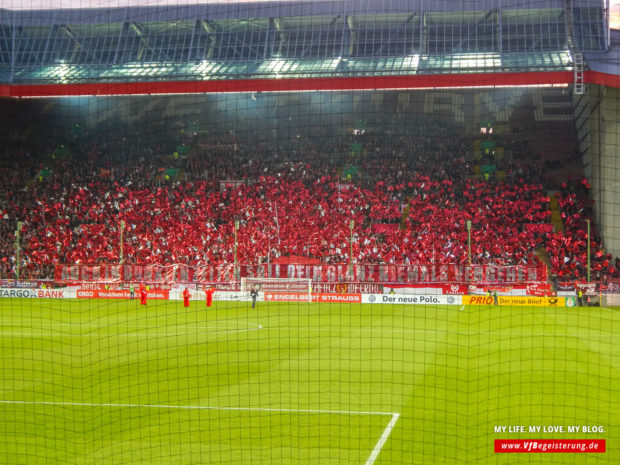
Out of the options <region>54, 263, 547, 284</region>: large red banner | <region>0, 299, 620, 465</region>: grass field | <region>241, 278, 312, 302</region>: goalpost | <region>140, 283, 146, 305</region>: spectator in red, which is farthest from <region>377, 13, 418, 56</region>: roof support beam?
<region>0, 299, 620, 465</region>: grass field

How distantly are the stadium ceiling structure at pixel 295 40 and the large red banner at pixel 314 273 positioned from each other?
9334 mm

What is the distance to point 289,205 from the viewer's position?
40.2 metres

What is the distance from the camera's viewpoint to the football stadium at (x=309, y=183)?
24.9 meters

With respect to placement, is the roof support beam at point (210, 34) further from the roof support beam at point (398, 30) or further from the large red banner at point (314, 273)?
the large red banner at point (314, 273)

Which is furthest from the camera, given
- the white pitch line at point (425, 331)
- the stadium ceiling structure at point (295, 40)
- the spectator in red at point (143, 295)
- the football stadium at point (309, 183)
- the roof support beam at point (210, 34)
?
the roof support beam at point (210, 34)

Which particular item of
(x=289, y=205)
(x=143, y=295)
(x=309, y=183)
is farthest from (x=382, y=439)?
(x=309, y=183)

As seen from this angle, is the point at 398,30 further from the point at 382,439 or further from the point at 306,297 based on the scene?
the point at 382,439

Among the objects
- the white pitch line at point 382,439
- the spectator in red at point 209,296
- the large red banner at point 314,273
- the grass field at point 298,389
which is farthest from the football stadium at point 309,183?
the white pitch line at point 382,439

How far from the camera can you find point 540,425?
40.1 feet

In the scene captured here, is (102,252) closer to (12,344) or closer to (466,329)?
(12,344)

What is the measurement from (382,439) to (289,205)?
29209 mm

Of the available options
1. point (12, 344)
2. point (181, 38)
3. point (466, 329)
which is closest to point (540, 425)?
point (466, 329)

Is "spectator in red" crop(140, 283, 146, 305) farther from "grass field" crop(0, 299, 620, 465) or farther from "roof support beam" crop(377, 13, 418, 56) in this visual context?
"roof support beam" crop(377, 13, 418, 56)

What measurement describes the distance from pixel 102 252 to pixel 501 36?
2394 cm
